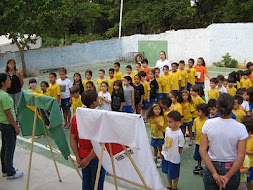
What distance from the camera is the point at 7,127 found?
5098 millimetres

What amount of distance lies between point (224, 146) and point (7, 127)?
11.3 feet

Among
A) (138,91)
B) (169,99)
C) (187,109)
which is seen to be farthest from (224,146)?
(138,91)

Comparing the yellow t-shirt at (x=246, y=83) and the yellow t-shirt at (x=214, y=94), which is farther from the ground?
the yellow t-shirt at (x=246, y=83)

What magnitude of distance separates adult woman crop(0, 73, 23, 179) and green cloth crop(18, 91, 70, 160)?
253 mm

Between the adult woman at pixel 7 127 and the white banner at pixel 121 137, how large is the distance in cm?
191

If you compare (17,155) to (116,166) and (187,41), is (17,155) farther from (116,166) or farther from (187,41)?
(187,41)

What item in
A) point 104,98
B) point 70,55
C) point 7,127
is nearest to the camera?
point 7,127

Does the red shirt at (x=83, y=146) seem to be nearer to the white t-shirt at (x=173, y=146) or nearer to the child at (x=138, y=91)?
the white t-shirt at (x=173, y=146)

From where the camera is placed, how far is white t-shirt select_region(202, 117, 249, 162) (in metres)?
3.09

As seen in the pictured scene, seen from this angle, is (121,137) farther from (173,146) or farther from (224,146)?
(173,146)

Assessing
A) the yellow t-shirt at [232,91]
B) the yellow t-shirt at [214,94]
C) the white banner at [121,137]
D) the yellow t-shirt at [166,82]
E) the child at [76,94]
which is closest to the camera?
the white banner at [121,137]

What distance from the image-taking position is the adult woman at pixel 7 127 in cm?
493

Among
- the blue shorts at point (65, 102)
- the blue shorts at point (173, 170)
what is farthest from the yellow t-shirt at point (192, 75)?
the blue shorts at point (173, 170)

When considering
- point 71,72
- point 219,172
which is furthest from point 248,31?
point 219,172
